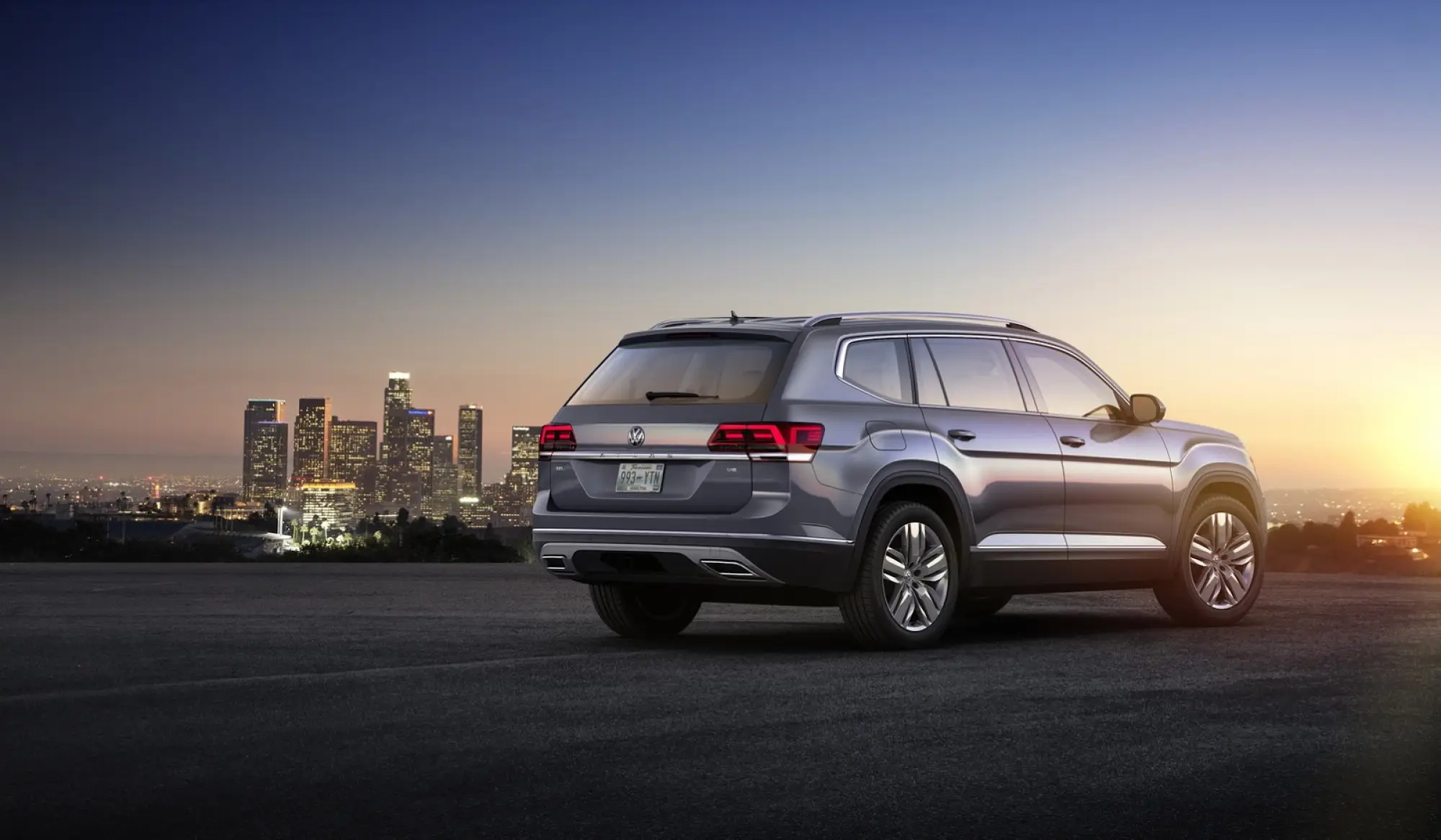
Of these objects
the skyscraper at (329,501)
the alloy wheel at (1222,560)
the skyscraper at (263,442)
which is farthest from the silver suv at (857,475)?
the skyscraper at (263,442)

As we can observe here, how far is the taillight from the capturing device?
938cm

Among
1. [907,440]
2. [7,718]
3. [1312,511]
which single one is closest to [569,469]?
[907,440]

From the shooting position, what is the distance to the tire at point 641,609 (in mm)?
10898

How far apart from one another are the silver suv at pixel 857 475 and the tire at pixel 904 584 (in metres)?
0.01

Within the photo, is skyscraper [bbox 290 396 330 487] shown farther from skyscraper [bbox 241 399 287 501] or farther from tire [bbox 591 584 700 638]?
tire [bbox 591 584 700 638]

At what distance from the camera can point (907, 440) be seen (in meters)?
9.98

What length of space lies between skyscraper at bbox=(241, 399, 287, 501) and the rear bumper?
15527cm

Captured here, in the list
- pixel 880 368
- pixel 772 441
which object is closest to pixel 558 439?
pixel 772 441

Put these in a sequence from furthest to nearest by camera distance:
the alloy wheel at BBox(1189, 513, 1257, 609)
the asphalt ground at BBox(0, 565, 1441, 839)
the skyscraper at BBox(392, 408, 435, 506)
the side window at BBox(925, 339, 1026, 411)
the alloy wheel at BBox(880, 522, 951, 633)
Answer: the skyscraper at BBox(392, 408, 435, 506)
the alloy wheel at BBox(1189, 513, 1257, 609)
the side window at BBox(925, 339, 1026, 411)
the alloy wheel at BBox(880, 522, 951, 633)
the asphalt ground at BBox(0, 565, 1441, 839)

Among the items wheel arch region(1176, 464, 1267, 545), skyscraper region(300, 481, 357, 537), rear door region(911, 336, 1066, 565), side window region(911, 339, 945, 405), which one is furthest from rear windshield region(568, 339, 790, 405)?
skyscraper region(300, 481, 357, 537)

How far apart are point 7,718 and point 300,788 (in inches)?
90.4

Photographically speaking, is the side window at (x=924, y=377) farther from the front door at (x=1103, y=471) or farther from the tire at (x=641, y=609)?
the tire at (x=641, y=609)

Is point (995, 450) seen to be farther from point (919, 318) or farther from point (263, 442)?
point (263, 442)

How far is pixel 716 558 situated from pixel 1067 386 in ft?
10.8
